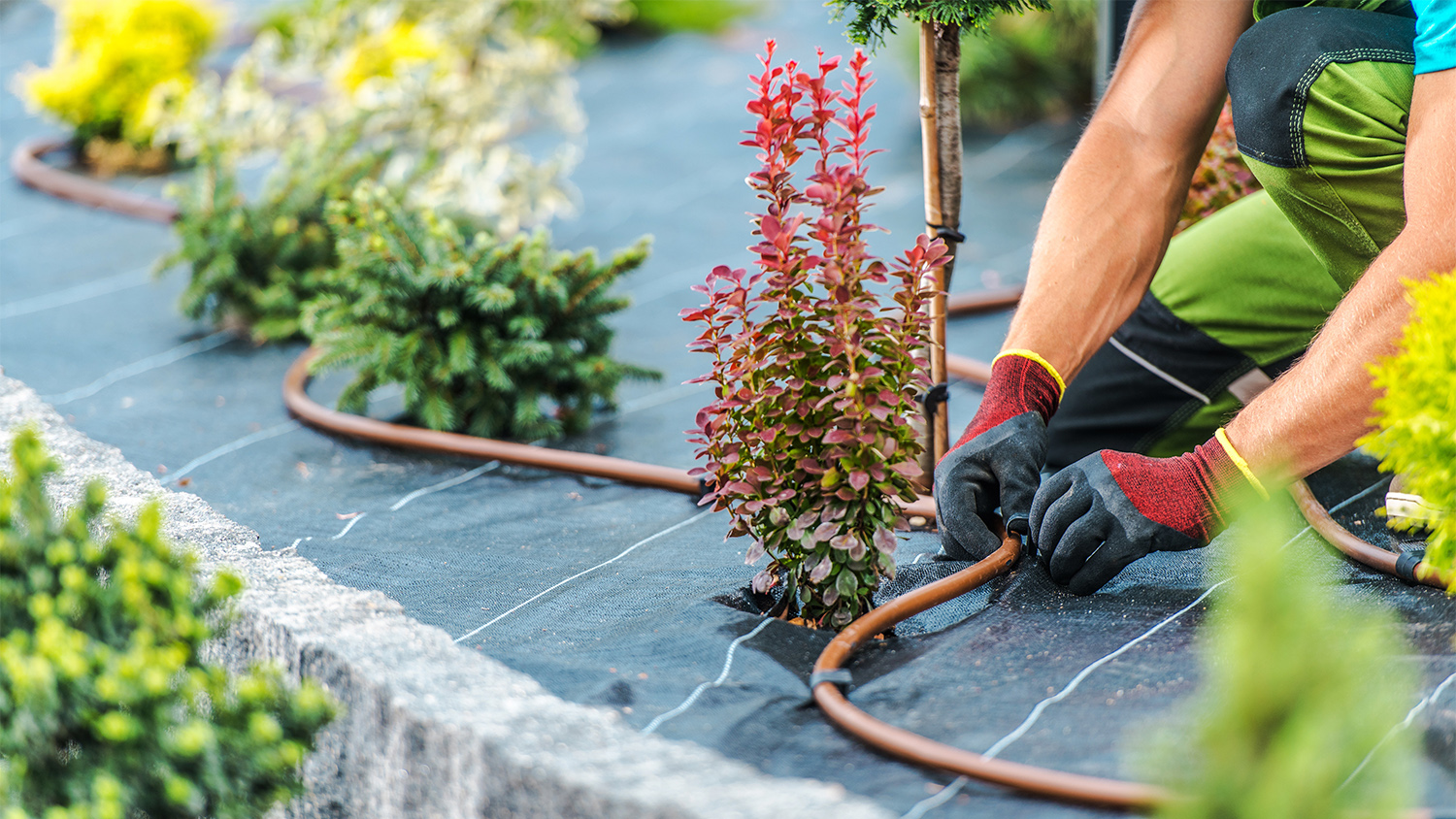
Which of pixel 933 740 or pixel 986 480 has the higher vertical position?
pixel 986 480

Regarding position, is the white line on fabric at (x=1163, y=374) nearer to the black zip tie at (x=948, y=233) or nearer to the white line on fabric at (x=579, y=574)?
the black zip tie at (x=948, y=233)

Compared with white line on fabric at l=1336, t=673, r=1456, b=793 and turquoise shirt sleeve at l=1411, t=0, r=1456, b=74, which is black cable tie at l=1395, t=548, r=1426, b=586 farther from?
turquoise shirt sleeve at l=1411, t=0, r=1456, b=74

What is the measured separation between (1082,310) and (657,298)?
1838 millimetres

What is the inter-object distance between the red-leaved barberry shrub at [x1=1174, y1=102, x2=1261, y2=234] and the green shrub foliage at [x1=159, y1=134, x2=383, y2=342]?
2482mm

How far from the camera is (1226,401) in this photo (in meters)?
2.66

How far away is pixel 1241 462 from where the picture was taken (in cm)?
182

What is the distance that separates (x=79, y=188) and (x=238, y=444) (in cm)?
242

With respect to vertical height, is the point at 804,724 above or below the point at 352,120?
below

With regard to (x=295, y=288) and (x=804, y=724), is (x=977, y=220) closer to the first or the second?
(x=295, y=288)

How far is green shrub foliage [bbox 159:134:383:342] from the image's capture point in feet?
11.1

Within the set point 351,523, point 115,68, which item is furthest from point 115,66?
point 351,523

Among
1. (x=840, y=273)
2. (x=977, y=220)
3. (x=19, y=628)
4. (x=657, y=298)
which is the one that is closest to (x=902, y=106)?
(x=977, y=220)

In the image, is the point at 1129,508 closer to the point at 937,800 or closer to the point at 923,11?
the point at 937,800

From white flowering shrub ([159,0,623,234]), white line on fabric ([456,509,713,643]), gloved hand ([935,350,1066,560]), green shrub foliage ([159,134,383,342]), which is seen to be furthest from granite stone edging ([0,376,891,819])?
white flowering shrub ([159,0,623,234])
